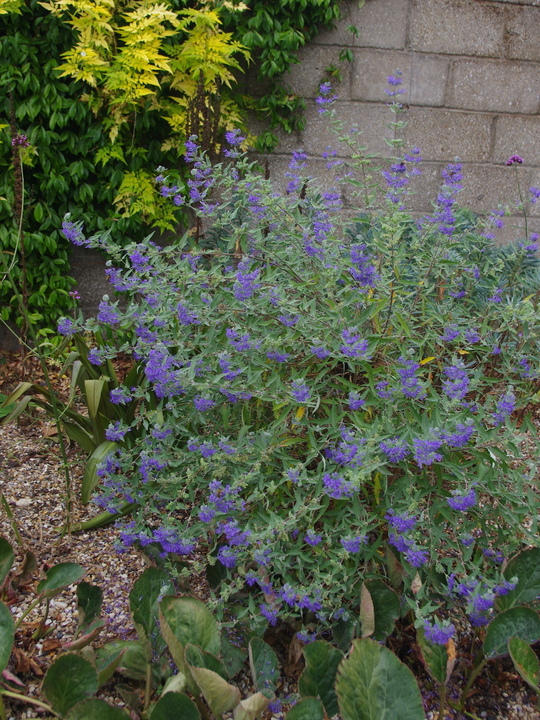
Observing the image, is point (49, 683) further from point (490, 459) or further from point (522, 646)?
point (490, 459)

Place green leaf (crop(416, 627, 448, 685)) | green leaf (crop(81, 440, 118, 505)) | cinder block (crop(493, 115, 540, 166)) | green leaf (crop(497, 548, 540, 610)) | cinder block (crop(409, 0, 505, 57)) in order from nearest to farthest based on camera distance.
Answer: green leaf (crop(416, 627, 448, 685)) < green leaf (crop(497, 548, 540, 610)) < green leaf (crop(81, 440, 118, 505)) < cinder block (crop(409, 0, 505, 57)) < cinder block (crop(493, 115, 540, 166))

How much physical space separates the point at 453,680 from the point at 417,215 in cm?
303

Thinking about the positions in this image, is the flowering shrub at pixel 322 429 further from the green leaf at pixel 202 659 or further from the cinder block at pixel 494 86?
the cinder block at pixel 494 86

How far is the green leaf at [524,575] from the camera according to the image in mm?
1483

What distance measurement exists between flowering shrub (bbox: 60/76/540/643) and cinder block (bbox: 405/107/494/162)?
2235 millimetres

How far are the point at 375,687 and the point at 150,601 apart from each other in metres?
0.56

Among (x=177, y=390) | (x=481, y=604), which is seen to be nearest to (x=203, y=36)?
(x=177, y=390)

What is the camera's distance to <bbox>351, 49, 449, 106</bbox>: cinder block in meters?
3.68

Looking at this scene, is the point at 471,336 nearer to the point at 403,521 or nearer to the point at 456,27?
the point at 403,521

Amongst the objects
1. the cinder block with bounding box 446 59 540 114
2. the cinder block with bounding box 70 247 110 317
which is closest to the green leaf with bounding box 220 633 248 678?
the cinder block with bounding box 70 247 110 317

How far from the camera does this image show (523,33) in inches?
150

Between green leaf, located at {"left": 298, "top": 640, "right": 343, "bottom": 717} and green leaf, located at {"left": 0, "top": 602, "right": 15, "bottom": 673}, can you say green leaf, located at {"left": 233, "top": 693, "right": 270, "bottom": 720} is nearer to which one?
green leaf, located at {"left": 298, "top": 640, "right": 343, "bottom": 717}

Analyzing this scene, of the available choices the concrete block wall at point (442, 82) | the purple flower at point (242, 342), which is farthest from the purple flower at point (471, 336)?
the concrete block wall at point (442, 82)

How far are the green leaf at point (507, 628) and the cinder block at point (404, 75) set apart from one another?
310 cm
